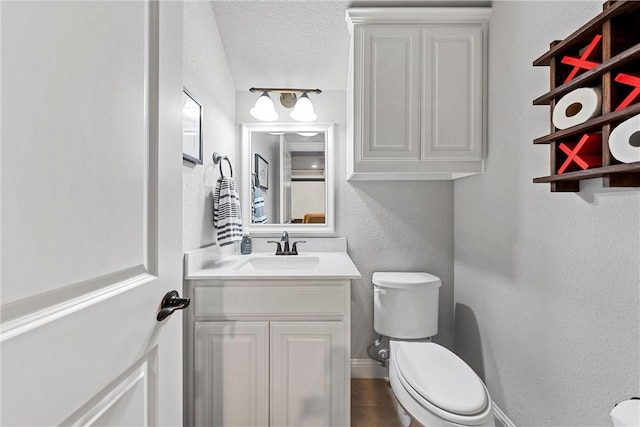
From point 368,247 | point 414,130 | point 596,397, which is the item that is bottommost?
point 596,397

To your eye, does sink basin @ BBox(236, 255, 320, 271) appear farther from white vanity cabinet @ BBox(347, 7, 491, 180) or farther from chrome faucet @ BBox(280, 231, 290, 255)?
white vanity cabinet @ BBox(347, 7, 491, 180)

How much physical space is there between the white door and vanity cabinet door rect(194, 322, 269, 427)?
0.73 metres

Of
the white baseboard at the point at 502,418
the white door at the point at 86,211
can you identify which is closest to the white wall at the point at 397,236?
the white baseboard at the point at 502,418

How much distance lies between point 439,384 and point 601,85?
47.5 inches

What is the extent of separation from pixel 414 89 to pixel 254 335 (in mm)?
1525

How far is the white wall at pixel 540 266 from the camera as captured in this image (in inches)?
39.5

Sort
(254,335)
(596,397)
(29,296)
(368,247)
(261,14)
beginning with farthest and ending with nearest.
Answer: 1. (368,247)
2. (261,14)
3. (254,335)
4. (596,397)
5. (29,296)

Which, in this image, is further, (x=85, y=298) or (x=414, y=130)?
(x=414, y=130)

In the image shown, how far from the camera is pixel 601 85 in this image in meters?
1.01

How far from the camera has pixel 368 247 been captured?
232 centimetres

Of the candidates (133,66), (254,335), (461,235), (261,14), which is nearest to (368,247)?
(461,235)

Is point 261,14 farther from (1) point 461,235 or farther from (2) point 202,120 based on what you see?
(1) point 461,235

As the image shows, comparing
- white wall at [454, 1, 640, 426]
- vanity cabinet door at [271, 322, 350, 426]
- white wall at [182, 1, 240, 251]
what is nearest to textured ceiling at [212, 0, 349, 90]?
white wall at [182, 1, 240, 251]

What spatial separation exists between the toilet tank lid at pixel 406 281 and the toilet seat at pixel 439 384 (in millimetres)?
376
